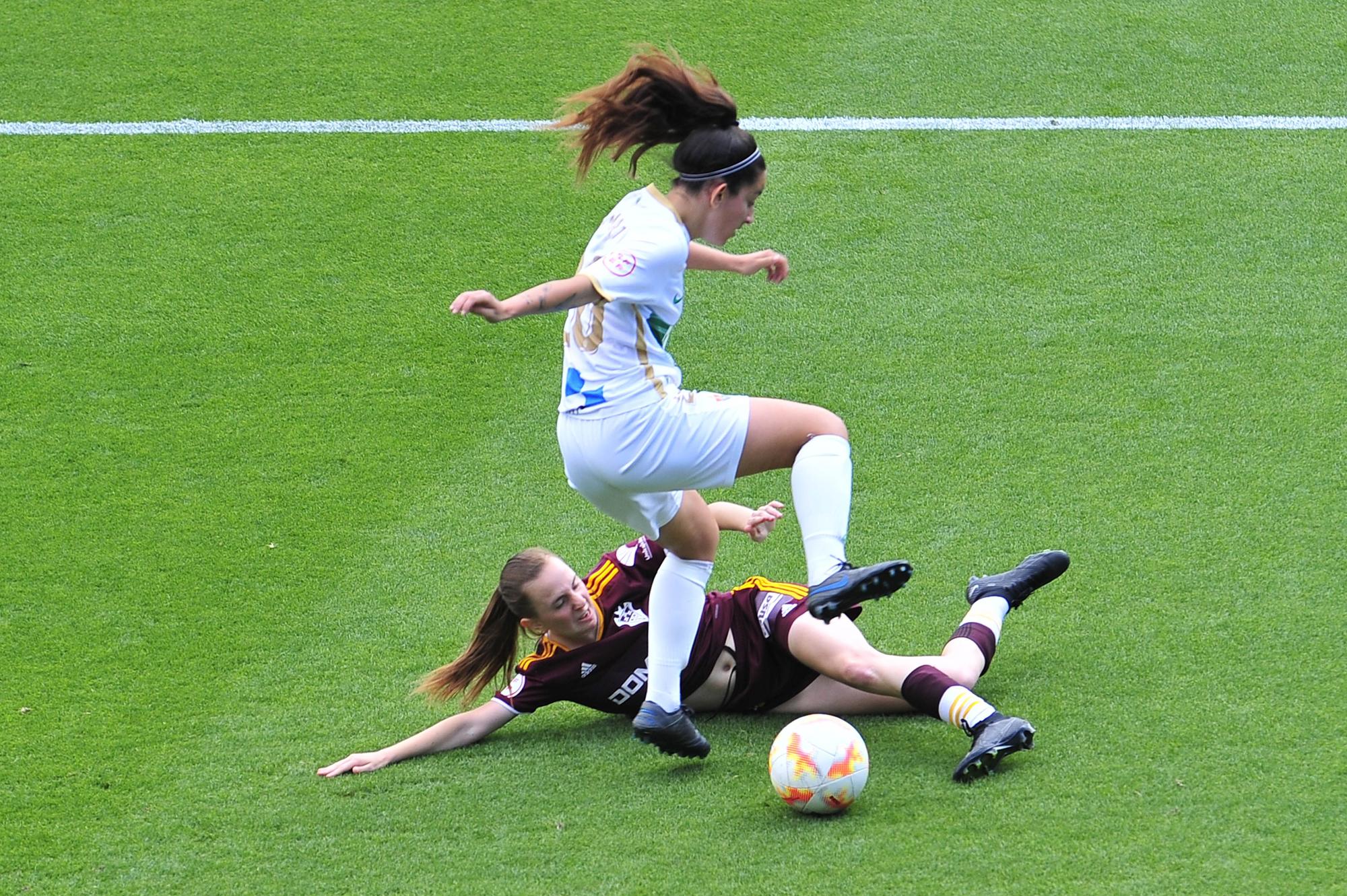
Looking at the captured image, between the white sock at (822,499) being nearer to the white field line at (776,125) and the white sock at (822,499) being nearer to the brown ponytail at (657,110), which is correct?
the brown ponytail at (657,110)

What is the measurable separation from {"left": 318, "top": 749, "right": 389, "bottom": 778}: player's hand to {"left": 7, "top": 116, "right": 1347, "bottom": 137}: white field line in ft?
16.3

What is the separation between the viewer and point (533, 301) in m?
3.64

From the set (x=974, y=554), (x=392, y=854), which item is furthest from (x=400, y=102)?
(x=392, y=854)

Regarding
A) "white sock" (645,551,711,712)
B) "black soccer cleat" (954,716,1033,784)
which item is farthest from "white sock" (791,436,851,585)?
"black soccer cleat" (954,716,1033,784)

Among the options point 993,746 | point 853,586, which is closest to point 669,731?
point 853,586

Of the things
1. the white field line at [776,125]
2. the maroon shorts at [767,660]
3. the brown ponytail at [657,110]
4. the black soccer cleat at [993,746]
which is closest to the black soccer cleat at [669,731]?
the maroon shorts at [767,660]

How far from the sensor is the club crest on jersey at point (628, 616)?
463cm

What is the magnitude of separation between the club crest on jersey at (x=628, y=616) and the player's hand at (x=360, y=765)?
2.56 ft

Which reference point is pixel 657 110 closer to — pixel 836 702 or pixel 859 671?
pixel 859 671

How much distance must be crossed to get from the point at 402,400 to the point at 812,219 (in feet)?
7.75

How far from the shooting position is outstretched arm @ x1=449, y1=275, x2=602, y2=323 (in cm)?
356

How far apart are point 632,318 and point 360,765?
156 cm

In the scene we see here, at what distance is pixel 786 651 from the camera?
4.56 metres

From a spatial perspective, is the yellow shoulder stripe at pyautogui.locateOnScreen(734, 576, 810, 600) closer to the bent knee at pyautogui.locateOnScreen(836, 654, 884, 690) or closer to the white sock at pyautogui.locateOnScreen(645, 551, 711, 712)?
the bent knee at pyautogui.locateOnScreen(836, 654, 884, 690)
